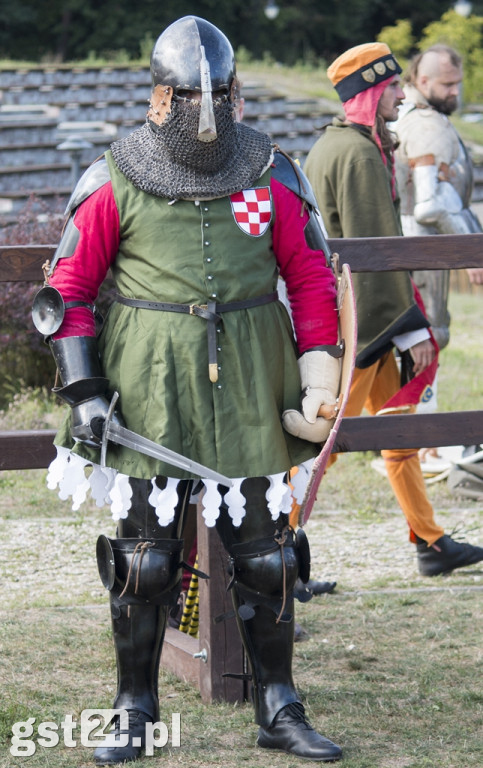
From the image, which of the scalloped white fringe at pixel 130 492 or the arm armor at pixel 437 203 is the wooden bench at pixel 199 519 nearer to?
the scalloped white fringe at pixel 130 492

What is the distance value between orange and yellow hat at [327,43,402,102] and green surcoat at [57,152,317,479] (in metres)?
1.46

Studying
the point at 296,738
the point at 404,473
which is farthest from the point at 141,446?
the point at 404,473

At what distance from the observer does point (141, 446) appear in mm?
2721

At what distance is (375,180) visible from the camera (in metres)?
4.09

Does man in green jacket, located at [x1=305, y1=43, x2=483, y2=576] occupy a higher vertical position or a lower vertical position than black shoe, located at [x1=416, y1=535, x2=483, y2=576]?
higher

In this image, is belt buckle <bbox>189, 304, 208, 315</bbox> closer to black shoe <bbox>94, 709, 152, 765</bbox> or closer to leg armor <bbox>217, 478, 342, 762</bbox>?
leg armor <bbox>217, 478, 342, 762</bbox>

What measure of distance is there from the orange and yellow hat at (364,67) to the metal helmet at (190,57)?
1431 millimetres

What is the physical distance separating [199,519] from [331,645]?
0.84 metres

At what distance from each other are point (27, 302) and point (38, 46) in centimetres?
3408

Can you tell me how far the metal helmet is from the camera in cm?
271

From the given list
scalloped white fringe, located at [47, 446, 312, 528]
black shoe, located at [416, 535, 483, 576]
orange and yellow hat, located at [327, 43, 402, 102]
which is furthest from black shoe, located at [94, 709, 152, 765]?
orange and yellow hat, located at [327, 43, 402, 102]

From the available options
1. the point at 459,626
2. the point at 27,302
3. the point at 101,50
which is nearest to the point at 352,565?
the point at 459,626

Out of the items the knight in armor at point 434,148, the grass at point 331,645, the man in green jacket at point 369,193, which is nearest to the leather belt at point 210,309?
the grass at point 331,645

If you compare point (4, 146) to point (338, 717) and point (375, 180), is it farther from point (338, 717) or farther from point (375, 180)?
point (338, 717)
